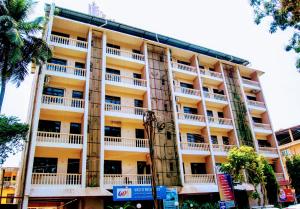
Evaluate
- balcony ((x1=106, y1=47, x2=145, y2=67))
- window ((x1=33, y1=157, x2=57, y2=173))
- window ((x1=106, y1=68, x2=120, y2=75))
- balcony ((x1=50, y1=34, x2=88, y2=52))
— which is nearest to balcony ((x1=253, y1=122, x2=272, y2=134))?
A: balcony ((x1=106, y1=47, x2=145, y2=67))

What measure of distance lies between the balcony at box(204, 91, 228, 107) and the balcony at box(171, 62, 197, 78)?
7.96 feet

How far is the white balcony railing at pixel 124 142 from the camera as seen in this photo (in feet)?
63.9

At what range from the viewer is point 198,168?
76.7 feet

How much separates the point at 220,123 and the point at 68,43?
643 inches

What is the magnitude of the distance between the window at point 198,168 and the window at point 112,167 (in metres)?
6.97

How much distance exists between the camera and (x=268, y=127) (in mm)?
28812

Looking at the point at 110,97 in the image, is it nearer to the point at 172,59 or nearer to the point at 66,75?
the point at 66,75

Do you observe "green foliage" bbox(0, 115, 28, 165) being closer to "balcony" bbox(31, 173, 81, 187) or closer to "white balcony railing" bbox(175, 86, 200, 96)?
"balcony" bbox(31, 173, 81, 187)

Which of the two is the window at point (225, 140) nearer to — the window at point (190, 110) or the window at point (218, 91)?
the window at point (190, 110)

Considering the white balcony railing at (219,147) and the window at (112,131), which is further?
the white balcony railing at (219,147)

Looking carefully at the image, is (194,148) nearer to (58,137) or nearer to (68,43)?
(58,137)

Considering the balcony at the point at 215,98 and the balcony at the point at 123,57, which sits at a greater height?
the balcony at the point at 123,57

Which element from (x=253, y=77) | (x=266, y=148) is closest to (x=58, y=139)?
(x=266, y=148)

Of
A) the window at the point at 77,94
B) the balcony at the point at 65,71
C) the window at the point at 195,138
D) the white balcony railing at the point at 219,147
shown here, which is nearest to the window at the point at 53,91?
the window at the point at 77,94
